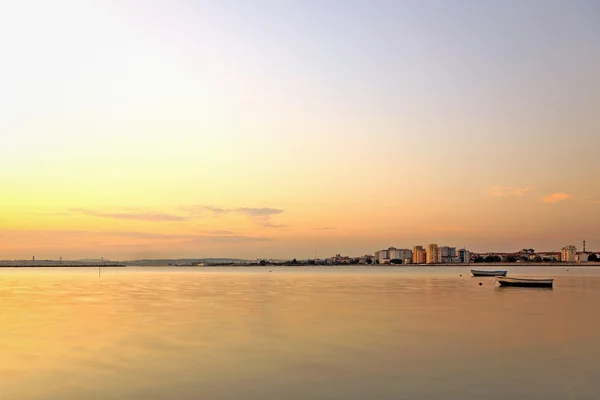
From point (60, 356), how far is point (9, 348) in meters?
4.09

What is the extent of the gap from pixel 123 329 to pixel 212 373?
14746 millimetres

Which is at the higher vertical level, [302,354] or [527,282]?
[302,354]

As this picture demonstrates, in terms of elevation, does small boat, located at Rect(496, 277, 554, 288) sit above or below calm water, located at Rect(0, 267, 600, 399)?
below

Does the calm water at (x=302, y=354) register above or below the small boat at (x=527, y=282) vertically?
above

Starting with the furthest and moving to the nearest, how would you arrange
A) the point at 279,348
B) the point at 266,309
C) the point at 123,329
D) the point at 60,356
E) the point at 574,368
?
1. the point at 266,309
2. the point at 123,329
3. the point at 279,348
4. the point at 60,356
5. the point at 574,368

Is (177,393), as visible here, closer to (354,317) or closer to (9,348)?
(9,348)

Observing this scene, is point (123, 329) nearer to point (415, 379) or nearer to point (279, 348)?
point (279, 348)

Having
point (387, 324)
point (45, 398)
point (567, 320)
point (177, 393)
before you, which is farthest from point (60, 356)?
point (567, 320)

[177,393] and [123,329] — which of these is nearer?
[177,393]

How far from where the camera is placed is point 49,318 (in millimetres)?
38406

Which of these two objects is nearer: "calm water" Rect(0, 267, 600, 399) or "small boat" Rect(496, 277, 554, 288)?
"calm water" Rect(0, 267, 600, 399)

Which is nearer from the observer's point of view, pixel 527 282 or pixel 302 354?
pixel 302 354

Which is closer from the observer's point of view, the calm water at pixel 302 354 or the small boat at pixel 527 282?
the calm water at pixel 302 354

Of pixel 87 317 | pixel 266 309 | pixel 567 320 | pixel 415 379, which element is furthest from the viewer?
pixel 266 309
